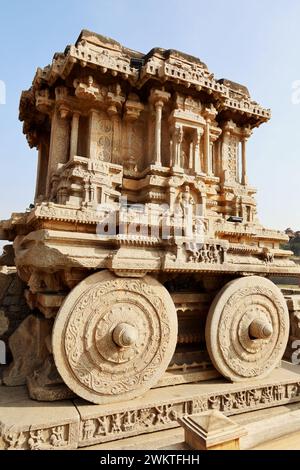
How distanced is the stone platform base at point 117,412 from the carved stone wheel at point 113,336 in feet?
0.82

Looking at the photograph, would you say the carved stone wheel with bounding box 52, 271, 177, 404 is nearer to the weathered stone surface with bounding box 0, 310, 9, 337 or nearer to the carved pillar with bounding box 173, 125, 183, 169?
the weathered stone surface with bounding box 0, 310, 9, 337

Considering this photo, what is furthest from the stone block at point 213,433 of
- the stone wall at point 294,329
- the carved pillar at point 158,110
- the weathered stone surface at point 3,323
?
the carved pillar at point 158,110

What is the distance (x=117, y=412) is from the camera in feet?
13.9

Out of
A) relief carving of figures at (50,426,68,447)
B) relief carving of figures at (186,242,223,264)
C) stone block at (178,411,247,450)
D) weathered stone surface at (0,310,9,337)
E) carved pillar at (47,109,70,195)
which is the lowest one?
relief carving of figures at (50,426,68,447)

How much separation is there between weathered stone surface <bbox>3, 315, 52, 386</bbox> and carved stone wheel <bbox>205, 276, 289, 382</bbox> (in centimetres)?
297

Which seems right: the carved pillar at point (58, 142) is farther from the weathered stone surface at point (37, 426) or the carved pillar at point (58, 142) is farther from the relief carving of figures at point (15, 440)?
the relief carving of figures at point (15, 440)

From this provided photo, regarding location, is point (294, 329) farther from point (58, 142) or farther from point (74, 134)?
point (58, 142)

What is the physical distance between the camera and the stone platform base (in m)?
3.73

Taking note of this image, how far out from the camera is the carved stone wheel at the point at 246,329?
207 inches

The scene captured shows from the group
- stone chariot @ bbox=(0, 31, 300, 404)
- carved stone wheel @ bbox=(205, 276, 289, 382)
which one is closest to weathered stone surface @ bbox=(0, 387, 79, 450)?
stone chariot @ bbox=(0, 31, 300, 404)

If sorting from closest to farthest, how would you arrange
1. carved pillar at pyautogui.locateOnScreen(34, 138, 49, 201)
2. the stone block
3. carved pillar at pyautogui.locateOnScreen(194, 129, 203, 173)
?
the stone block, carved pillar at pyautogui.locateOnScreen(194, 129, 203, 173), carved pillar at pyautogui.locateOnScreen(34, 138, 49, 201)
